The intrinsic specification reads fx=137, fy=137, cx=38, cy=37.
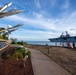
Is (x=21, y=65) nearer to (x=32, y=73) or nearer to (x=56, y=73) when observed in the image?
(x=32, y=73)

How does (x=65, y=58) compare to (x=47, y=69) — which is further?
(x=65, y=58)

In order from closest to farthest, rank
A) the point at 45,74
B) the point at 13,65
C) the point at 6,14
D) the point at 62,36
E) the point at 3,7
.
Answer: the point at 45,74, the point at 13,65, the point at 6,14, the point at 3,7, the point at 62,36

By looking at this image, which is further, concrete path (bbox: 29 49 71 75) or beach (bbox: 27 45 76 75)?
beach (bbox: 27 45 76 75)

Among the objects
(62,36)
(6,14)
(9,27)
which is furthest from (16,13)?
(62,36)

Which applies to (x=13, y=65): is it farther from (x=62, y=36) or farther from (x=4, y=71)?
(x=62, y=36)

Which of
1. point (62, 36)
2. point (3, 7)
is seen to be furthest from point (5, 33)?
point (62, 36)

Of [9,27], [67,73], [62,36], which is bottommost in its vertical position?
[67,73]

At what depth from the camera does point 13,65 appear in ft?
31.3

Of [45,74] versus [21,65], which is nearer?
[45,74]

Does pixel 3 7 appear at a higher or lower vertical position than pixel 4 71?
higher

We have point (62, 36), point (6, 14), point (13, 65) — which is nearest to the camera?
point (13, 65)

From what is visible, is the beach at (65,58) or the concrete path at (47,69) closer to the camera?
the concrete path at (47,69)

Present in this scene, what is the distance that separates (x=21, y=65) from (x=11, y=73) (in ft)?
5.80

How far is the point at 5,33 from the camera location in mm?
68562
